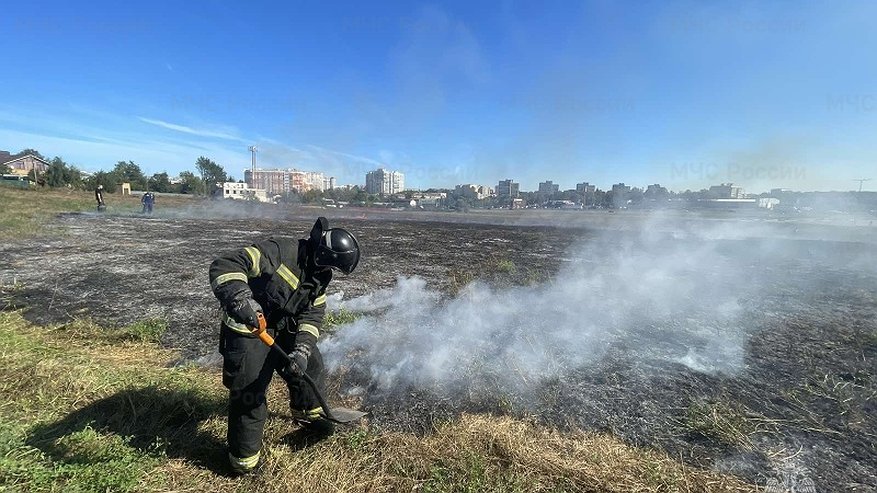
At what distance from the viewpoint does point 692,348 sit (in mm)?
5355

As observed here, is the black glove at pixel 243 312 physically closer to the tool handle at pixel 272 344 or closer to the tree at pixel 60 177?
the tool handle at pixel 272 344

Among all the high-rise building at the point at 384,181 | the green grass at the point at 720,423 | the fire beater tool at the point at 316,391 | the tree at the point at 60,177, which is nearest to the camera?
the fire beater tool at the point at 316,391

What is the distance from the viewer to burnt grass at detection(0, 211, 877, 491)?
328 cm

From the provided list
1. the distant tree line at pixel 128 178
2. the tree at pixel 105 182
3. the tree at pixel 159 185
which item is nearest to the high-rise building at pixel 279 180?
the distant tree line at pixel 128 178

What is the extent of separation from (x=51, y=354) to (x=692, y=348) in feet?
24.7

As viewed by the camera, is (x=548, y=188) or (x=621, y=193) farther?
(x=548, y=188)

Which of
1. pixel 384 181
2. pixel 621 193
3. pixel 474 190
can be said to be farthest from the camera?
pixel 384 181

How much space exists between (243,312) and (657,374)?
4312 mm

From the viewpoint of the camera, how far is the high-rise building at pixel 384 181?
122 metres

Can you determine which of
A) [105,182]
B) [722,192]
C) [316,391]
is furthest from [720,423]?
[105,182]

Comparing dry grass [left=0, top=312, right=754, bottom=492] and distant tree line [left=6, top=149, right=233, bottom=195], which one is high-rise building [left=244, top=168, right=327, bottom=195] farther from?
dry grass [left=0, top=312, right=754, bottom=492]

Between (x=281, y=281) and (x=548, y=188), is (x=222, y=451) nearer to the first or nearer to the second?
(x=281, y=281)

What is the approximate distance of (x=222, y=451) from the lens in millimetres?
3018

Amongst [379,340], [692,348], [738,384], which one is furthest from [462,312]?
[738,384]
